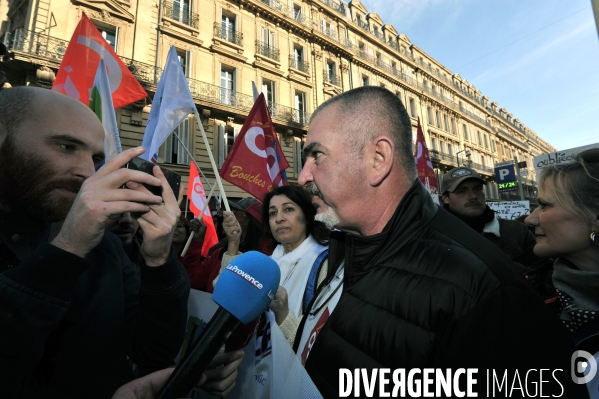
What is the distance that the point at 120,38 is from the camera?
41.9ft

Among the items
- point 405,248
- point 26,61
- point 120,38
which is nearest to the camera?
point 405,248

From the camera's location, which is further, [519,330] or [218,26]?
[218,26]

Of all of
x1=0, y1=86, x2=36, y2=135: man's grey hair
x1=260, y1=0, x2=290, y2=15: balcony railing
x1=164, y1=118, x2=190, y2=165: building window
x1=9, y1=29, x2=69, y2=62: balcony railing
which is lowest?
x1=0, y1=86, x2=36, y2=135: man's grey hair

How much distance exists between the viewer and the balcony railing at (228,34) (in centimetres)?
1555

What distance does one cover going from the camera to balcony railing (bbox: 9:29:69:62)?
10.8 metres

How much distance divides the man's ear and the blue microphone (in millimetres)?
629

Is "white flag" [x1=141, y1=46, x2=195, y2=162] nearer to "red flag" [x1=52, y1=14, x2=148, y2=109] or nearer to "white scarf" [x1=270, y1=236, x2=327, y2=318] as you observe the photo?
"red flag" [x1=52, y1=14, x2=148, y2=109]

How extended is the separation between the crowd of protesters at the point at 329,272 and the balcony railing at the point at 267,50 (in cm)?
1758

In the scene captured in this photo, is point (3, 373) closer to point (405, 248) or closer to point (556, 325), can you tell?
point (405, 248)

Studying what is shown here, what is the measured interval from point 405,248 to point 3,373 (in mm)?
1421

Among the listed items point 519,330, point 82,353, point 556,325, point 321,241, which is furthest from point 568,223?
point 82,353

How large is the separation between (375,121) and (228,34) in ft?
57.6

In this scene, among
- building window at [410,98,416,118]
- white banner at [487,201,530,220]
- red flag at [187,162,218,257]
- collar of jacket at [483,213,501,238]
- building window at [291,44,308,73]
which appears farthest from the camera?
building window at [410,98,416,118]

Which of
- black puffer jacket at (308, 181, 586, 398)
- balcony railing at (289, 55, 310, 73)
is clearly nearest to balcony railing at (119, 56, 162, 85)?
balcony railing at (289, 55, 310, 73)
